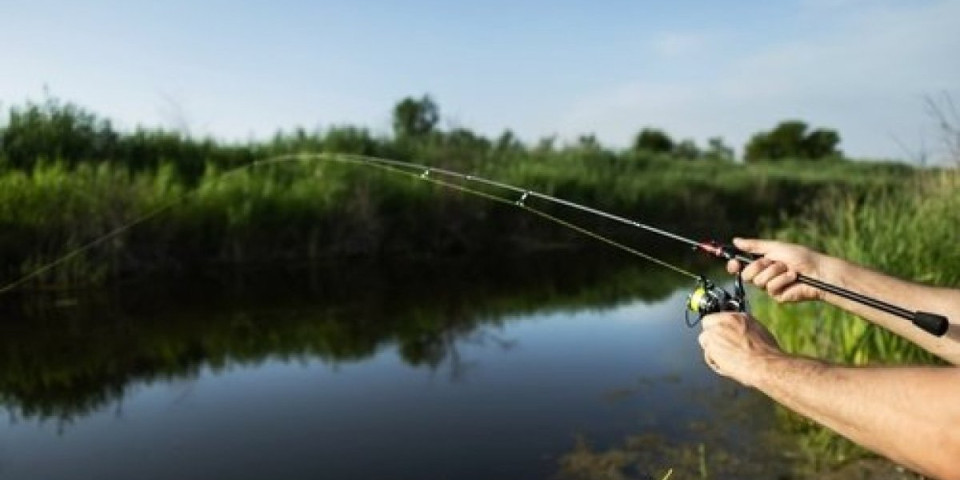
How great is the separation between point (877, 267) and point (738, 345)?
129 inches

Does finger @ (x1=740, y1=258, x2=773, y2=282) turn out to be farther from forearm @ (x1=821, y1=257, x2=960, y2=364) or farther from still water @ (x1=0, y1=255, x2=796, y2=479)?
still water @ (x1=0, y1=255, x2=796, y2=479)

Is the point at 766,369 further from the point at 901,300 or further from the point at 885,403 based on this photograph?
the point at 901,300

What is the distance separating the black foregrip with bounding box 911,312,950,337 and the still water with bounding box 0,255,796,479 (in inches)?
98.8

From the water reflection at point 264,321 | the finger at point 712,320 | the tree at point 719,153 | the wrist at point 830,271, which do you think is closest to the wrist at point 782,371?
the finger at point 712,320

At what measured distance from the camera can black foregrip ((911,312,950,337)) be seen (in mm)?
1844

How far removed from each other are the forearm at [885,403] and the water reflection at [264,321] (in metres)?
4.56

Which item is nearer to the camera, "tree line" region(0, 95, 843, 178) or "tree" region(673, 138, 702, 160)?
"tree line" region(0, 95, 843, 178)

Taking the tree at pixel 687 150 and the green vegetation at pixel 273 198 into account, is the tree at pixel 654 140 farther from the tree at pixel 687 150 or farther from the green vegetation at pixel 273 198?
the green vegetation at pixel 273 198

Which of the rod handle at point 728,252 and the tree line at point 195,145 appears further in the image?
the tree line at point 195,145

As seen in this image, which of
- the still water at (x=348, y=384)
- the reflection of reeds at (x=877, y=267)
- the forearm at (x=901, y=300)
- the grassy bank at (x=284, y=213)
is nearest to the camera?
the forearm at (x=901, y=300)

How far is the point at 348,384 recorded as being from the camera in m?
5.88

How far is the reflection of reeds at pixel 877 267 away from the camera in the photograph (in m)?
4.77

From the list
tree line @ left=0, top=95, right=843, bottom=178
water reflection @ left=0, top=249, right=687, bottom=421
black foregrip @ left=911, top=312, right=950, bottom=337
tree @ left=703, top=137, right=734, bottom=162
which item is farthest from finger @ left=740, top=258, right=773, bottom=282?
tree @ left=703, top=137, right=734, bottom=162

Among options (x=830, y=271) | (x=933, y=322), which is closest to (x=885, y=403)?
(x=933, y=322)
